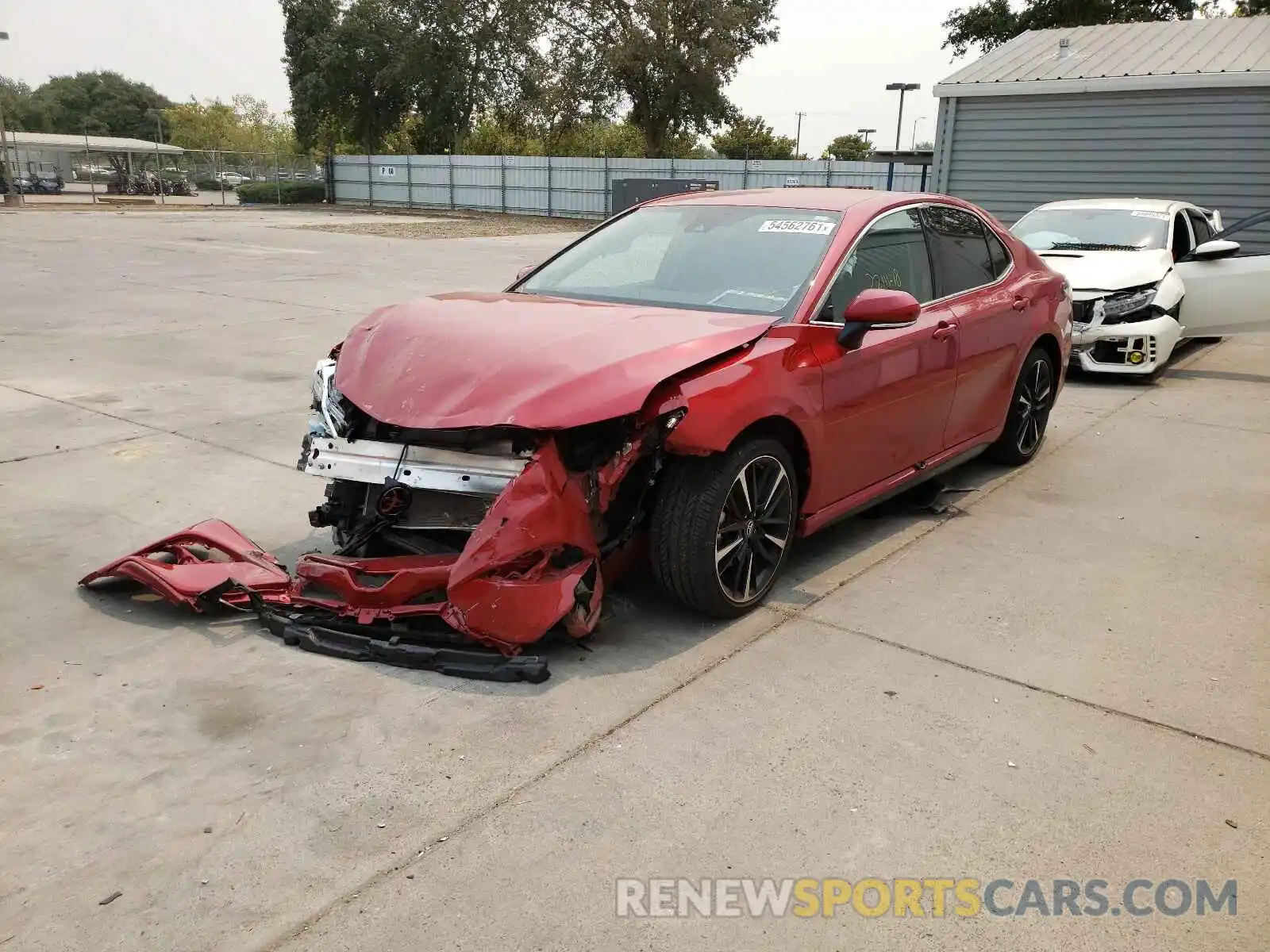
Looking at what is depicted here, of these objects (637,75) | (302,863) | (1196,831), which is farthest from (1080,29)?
(637,75)

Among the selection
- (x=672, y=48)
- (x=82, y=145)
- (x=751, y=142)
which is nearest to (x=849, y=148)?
(x=751, y=142)

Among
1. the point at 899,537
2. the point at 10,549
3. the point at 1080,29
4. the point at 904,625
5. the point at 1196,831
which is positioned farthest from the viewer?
the point at 1080,29

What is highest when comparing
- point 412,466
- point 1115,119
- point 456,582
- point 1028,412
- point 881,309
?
point 1115,119

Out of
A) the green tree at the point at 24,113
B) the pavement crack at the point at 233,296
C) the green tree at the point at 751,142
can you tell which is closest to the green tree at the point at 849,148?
the green tree at the point at 751,142

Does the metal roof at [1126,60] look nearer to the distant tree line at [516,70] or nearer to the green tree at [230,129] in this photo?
the distant tree line at [516,70]

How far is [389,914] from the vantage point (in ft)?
7.85

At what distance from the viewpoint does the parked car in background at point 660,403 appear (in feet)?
11.3

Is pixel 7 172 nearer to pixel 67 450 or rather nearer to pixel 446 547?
pixel 67 450

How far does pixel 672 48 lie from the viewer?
4088 centimetres

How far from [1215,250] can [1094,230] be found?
3.96ft

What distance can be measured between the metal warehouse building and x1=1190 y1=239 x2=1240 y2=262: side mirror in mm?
6167

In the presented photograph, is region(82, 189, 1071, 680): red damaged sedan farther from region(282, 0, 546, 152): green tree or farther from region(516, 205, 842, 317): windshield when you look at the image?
region(282, 0, 546, 152): green tree

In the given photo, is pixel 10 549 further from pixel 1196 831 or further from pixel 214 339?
pixel 214 339

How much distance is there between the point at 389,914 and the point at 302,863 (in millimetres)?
315
